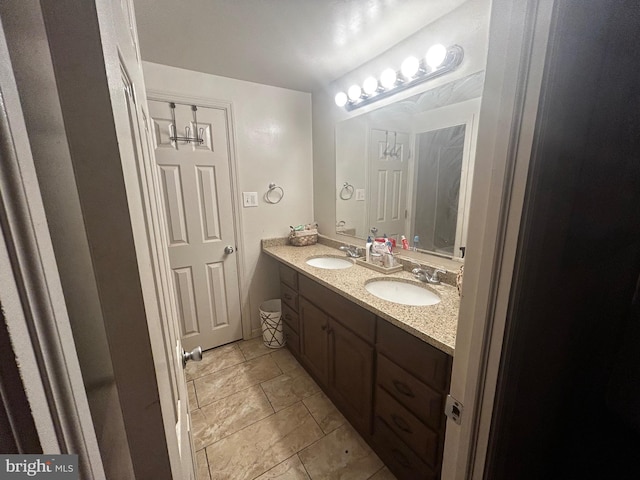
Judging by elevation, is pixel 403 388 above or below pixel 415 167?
below

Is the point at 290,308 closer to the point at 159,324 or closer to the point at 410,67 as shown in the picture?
the point at 159,324

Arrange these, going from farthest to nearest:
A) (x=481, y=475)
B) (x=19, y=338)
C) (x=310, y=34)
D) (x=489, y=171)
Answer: (x=310, y=34) → (x=481, y=475) → (x=489, y=171) → (x=19, y=338)

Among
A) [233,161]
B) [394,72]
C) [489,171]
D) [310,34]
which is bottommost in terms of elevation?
[489,171]

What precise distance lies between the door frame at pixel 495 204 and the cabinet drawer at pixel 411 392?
289mm

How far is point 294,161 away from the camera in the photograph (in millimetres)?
2355

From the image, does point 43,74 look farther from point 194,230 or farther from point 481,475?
point 194,230

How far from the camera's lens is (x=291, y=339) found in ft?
7.00

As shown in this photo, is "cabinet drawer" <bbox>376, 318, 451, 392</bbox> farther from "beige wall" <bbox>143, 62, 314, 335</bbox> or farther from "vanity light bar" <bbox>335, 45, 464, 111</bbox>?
"beige wall" <bbox>143, 62, 314, 335</bbox>

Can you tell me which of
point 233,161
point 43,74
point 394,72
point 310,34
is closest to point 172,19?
point 310,34

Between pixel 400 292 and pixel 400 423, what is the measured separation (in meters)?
0.63

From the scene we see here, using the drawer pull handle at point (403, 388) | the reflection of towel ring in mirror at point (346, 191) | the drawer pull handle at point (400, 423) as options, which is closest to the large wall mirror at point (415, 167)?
the reflection of towel ring in mirror at point (346, 191)

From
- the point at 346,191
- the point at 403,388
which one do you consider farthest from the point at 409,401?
the point at 346,191

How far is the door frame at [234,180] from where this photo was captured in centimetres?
181

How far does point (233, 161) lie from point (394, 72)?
130 cm
